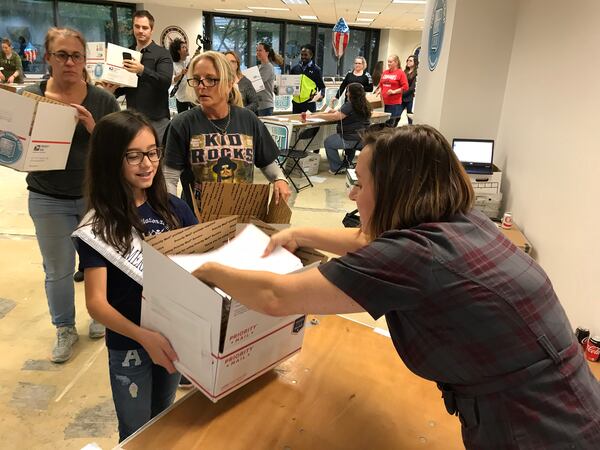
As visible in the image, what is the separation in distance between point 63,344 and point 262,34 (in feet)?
49.7

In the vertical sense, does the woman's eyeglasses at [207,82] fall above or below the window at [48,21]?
below

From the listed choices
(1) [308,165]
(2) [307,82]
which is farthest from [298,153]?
(2) [307,82]

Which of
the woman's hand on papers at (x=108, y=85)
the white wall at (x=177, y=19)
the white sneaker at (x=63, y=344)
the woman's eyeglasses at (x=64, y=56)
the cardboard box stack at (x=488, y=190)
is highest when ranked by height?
the white wall at (x=177, y=19)

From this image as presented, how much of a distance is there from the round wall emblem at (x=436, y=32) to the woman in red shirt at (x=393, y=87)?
374 cm

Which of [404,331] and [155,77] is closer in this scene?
[404,331]

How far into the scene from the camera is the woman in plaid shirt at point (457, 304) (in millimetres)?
797

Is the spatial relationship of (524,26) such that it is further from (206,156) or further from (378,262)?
(378,262)

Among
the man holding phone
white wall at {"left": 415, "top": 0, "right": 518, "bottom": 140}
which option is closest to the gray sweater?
the man holding phone

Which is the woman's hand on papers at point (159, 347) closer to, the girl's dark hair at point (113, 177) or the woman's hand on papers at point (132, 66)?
the girl's dark hair at point (113, 177)

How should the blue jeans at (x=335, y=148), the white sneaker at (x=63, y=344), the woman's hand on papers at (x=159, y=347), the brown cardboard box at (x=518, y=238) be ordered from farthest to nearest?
the blue jeans at (x=335, y=148) → the brown cardboard box at (x=518, y=238) → the white sneaker at (x=63, y=344) → the woman's hand on papers at (x=159, y=347)

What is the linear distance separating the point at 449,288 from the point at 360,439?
48 centimetres

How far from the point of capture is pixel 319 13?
524 inches

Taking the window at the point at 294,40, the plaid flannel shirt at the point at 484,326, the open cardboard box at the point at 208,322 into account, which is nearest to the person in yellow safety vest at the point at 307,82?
the open cardboard box at the point at 208,322

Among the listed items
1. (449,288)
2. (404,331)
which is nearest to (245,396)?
(404,331)
